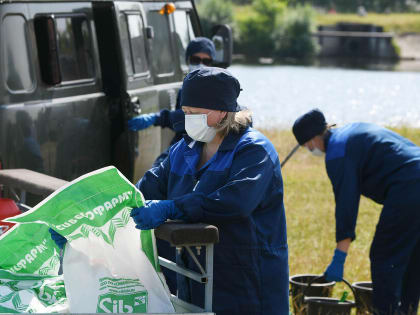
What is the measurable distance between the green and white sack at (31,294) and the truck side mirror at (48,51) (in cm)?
251

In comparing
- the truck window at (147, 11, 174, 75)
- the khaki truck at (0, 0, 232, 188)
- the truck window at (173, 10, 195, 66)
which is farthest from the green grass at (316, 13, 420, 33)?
the khaki truck at (0, 0, 232, 188)

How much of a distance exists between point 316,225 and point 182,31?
8.62ft

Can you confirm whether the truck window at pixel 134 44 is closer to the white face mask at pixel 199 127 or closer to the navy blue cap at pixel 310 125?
the navy blue cap at pixel 310 125

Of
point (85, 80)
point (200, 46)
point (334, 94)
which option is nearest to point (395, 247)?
point (200, 46)

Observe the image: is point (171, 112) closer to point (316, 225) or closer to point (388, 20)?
point (316, 225)

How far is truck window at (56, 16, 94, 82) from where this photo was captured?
620 cm

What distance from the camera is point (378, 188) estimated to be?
215 inches

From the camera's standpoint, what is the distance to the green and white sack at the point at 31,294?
324cm

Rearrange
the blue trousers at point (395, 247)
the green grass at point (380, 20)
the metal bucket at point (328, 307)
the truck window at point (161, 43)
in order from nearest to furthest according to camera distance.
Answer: the blue trousers at point (395, 247) → the metal bucket at point (328, 307) → the truck window at point (161, 43) → the green grass at point (380, 20)

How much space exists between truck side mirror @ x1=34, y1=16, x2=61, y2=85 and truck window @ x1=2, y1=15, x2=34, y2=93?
0.11 m

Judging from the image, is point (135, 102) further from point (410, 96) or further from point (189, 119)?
point (410, 96)

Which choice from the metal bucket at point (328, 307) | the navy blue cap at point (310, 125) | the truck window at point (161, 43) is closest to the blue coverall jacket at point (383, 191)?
the navy blue cap at point (310, 125)

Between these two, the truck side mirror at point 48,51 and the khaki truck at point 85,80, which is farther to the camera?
the truck side mirror at point 48,51

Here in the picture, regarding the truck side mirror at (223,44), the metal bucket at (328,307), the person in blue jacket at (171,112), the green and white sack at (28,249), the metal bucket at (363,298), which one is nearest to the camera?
the green and white sack at (28,249)
